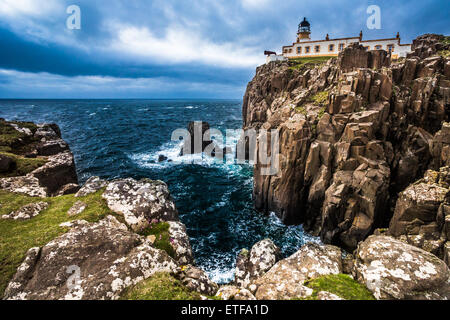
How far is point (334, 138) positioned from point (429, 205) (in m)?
9.57

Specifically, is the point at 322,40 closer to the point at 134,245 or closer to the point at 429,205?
the point at 429,205

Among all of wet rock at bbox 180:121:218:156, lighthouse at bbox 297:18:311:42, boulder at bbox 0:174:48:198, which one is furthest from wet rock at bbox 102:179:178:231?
lighthouse at bbox 297:18:311:42

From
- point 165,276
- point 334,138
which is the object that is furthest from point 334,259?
point 334,138

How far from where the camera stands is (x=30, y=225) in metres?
8.98

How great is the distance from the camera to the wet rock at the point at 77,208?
9894mm

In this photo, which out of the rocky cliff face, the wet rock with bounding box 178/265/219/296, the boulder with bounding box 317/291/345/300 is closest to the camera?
the boulder with bounding box 317/291/345/300

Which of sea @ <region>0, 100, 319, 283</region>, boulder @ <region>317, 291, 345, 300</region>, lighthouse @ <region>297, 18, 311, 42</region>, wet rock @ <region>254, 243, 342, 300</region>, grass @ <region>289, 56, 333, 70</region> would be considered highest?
lighthouse @ <region>297, 18, 311, 42</region>

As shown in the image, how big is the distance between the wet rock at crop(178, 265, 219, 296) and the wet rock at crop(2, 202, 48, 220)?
8278 millimetres

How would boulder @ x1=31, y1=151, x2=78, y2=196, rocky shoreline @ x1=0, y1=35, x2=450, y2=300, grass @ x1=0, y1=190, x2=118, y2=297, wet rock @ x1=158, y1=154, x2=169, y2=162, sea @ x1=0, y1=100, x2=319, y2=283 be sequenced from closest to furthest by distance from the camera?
rocky shoreline @ x1=0, y1=35, x2=450, y2=300 → grass @ x1=0, y1=190, x2=118, y2=297 → boulder @ x1=31, y1=151, x2=78, y2=196 → sea @ x1=0, y1=100, x2=319, y2=283 → wet rock @ x1=158, y1=154, x2=169, y2=162

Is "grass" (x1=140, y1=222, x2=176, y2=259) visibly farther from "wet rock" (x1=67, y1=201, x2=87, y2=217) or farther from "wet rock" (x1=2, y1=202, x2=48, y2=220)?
"wet rock" (x1=2, y1=202, x2=48, y2=220)

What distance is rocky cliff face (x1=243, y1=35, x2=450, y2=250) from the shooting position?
19.3 metres

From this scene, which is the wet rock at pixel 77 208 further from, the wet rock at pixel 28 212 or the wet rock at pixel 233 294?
the wet rock at pixel 233 294

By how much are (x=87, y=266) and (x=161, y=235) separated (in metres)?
3.61

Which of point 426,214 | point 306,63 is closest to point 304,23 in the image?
point 306,63
